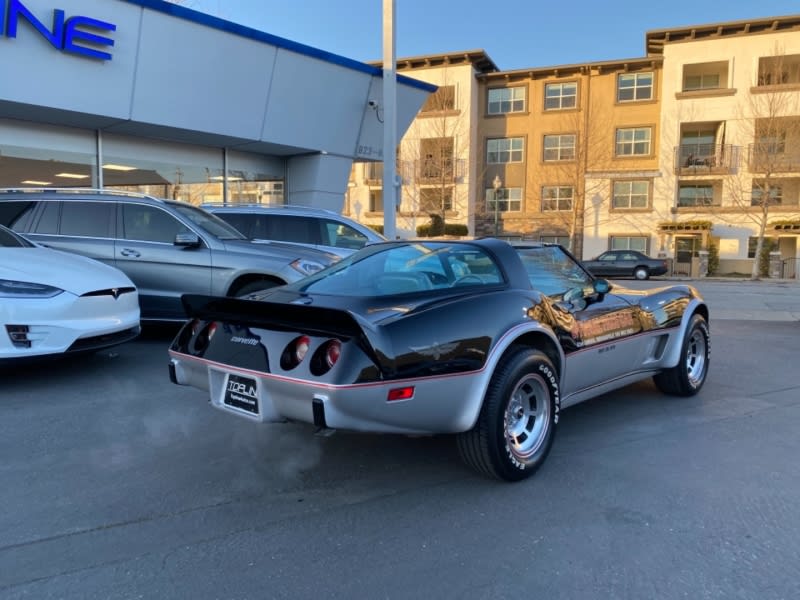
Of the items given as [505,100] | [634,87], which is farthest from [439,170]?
[634,87]

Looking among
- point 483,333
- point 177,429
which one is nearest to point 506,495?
point 483,333

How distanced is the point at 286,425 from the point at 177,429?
791mm

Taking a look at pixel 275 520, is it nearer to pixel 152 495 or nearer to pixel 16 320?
pixel 152 495

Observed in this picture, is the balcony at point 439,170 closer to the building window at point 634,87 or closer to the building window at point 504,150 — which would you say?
the building window at point 504,150

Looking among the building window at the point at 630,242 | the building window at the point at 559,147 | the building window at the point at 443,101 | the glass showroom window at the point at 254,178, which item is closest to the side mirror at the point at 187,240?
the glass showroom window at the point at 254,178

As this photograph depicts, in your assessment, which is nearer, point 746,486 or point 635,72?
point 746,486

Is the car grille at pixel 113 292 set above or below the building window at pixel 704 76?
below

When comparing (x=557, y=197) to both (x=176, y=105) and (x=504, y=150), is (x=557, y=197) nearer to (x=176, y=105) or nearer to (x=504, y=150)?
(x=504, y=150)

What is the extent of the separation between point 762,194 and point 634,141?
7.52 meters

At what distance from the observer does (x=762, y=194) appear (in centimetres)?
3394

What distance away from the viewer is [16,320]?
5215 millimetres

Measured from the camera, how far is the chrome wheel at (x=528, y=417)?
12.2 ft

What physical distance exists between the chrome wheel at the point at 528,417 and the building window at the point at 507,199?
119 feet

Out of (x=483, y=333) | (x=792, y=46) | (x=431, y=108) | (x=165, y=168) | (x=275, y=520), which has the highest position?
(x=792, y=46)
